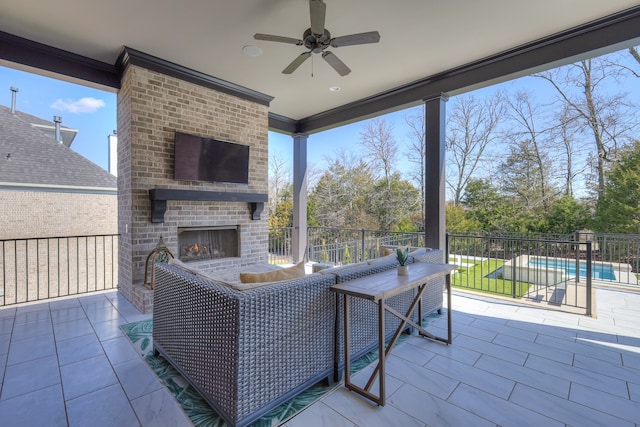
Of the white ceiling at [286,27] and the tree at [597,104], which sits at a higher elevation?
the tree at [597,104]

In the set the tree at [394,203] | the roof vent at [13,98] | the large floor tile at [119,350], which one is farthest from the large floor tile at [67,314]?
the tree at [394,203]

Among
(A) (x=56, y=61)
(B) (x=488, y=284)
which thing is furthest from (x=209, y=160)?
(B) (x=488, y=284)

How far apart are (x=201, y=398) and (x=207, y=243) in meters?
2.90

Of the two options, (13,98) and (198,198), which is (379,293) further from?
(13,98)

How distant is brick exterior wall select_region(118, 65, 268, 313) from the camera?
3518 millimetres

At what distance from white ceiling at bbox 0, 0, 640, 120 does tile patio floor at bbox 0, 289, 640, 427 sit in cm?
304

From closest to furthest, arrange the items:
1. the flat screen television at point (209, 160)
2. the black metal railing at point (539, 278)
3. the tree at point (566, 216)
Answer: the black metal railing at point (539, 278)
the flat screen television at point (209, 160)
the tree at point (566, 216)

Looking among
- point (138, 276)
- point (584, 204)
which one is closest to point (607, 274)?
point (584, 204)

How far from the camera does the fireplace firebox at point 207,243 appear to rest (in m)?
4.14

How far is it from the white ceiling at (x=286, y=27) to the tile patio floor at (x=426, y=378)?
3036mm

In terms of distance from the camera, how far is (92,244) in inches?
289

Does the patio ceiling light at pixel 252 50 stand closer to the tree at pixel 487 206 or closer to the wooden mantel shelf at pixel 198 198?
the wooden mantel shelf at pixel 198 198

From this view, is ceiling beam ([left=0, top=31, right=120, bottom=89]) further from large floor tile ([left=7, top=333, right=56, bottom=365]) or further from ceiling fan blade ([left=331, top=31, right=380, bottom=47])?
ceiling fan blade ([left=331, top=31, right=380, bottom=47])

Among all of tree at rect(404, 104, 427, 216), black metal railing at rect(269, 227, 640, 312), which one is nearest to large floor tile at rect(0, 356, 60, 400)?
black metal railing at rect(269, 227, 640, 312)
